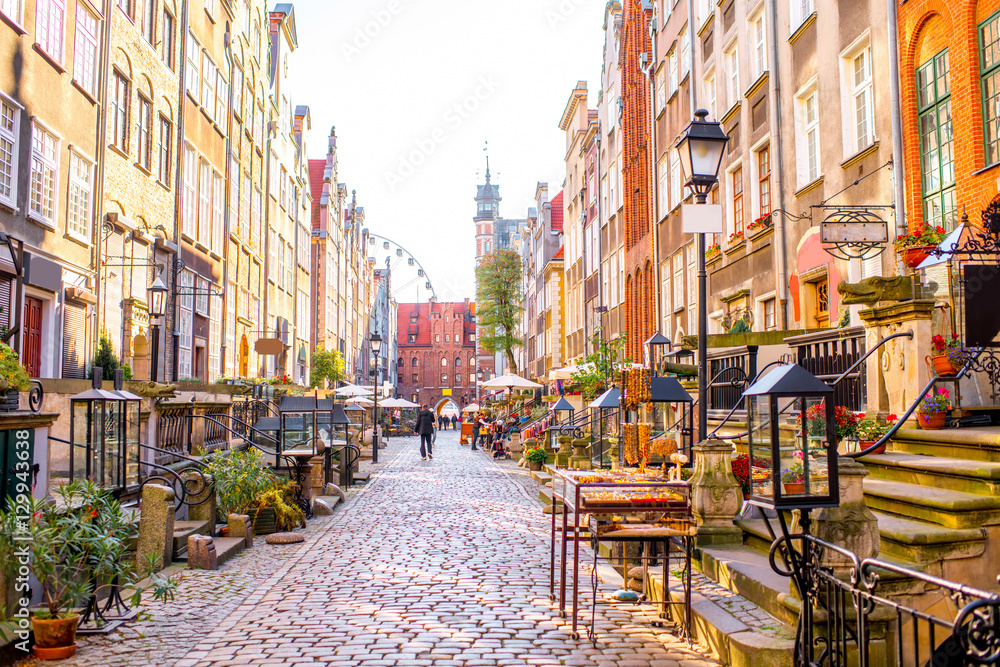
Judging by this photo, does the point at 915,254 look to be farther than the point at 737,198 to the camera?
No

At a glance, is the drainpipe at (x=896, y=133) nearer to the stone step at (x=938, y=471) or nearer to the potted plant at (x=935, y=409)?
the potted plant at (x=935, y=409)

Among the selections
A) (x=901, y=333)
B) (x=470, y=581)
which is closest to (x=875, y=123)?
(x=901, y=333)

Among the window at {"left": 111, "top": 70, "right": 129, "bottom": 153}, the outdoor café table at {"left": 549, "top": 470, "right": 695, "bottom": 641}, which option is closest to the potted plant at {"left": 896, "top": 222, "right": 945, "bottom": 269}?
the outdoor café table at {"left": 549, "top": 470, "right": 695, "bottom": 641}

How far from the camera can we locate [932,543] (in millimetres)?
5453

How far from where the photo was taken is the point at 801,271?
591 inches

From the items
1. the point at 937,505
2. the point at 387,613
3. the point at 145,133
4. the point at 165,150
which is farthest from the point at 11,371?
the point at 165,150

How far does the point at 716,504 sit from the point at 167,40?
18.5 meters

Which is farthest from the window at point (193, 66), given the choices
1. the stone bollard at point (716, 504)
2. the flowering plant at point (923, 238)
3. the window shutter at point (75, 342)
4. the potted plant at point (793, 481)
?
the potted plant at point (793, 481)

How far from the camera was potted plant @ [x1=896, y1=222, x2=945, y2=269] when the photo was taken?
31.5ft

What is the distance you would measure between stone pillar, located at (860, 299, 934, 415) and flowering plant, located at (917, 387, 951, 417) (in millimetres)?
115

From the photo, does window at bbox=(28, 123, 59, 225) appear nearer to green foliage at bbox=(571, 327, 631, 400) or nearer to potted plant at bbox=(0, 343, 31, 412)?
potted plant at bbox=(0, 343, 31, 412)

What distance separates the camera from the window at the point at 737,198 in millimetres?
18609

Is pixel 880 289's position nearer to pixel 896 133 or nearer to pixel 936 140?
pixel 936 140

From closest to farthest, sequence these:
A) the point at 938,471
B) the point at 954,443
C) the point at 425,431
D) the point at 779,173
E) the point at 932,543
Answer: the point at 932,543 → the point at 938,471 → the point at 954,443 → the point at 779,173 → the point at 425,431
